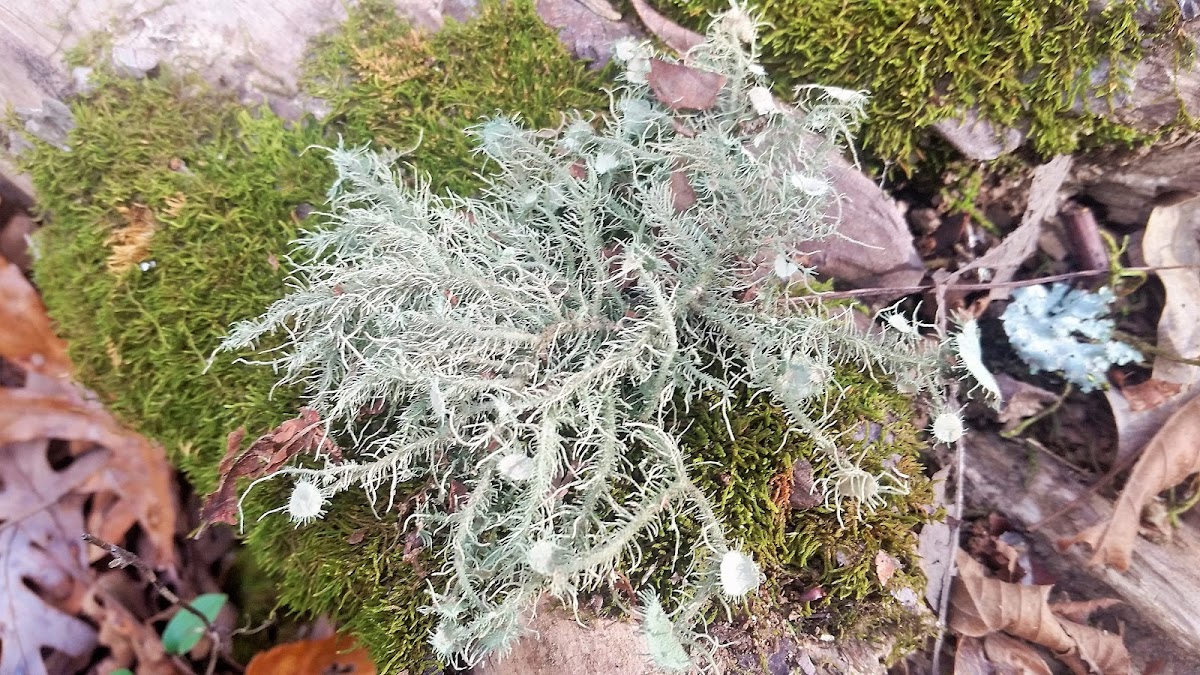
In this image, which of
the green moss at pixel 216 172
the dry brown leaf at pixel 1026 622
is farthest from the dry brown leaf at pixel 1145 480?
the green moss at pixel 216 172

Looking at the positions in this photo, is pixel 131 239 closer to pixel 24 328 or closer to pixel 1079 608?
pixel 24 328

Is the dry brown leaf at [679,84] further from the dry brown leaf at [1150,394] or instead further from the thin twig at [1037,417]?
the dry brown leaf at [1150,394]

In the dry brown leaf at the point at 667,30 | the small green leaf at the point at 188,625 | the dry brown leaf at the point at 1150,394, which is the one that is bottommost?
the small green leaf at the point at 188,625

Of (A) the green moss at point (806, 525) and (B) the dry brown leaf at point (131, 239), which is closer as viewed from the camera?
(A) the green moss at point (806, 525)

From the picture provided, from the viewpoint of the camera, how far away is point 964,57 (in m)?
1.43

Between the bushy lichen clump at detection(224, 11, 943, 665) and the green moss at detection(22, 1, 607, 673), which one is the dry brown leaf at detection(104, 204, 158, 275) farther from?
the bushy lichen clump at detection(224, 11, 943, 665)

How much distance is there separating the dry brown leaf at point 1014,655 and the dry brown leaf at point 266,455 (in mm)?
1505

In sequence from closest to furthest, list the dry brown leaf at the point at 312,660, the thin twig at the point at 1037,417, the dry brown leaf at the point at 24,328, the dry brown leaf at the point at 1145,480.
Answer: the dry brown leaf at the point at 1145,480 → the thin twig at the point at 1037,417 → the dry brown leaf at the point at 312,660 → the dry brown leaf at the point at 24,328

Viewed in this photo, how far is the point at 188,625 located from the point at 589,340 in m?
1.48

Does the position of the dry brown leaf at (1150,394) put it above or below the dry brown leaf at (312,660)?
above

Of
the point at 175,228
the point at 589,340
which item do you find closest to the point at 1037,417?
the point at 589,340

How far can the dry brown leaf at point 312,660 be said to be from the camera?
5.90ft

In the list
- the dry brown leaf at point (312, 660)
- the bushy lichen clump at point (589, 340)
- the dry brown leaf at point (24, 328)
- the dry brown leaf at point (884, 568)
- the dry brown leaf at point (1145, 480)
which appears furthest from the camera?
the dry brown leaf at point (24, 328)

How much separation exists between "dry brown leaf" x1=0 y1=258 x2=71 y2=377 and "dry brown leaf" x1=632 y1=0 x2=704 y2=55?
73.9 inches
